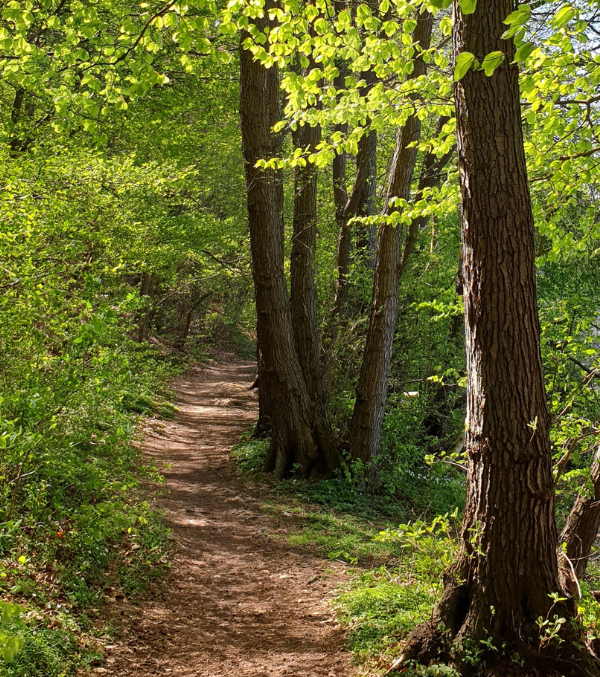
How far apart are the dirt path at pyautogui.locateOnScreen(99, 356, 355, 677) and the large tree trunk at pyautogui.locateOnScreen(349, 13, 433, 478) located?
6.51ft

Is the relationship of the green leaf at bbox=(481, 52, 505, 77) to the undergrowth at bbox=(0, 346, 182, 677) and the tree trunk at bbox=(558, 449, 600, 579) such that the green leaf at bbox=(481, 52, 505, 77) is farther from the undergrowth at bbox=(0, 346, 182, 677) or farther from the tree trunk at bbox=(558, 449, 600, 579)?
the tree trunk at bbox=(558, 449, 600, 579)

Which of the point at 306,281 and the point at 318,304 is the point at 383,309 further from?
the point at 318,304

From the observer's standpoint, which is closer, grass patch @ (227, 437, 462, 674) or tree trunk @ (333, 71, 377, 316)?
grass patch @ (227, 437, 462, 674)

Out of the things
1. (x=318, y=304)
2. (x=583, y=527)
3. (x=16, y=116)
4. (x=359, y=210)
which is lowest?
(x=583, y=527)

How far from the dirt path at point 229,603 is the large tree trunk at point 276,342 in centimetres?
101

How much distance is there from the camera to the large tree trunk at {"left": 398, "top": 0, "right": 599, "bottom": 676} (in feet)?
11.3

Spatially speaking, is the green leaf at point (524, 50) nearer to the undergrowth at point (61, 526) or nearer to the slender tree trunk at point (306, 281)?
the undergrowth at point (61, 526)

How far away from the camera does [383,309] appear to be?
8.84 m

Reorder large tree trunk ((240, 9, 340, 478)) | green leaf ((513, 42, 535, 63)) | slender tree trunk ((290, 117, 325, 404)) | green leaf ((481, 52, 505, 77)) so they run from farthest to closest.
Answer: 1. slender tree trunk ((290, 117, 325, 404))
2. large tree trunk ((240, 9, 340, 478))
3. green leaf ((481, 52, 505, 77))
4. green leaf ((513, 42, 535, 63))

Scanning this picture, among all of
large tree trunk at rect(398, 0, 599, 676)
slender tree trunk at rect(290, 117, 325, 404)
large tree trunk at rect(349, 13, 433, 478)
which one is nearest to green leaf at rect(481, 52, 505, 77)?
large tree trunk at rect(398, 0, 599, 676)

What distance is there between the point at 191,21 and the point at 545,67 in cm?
292

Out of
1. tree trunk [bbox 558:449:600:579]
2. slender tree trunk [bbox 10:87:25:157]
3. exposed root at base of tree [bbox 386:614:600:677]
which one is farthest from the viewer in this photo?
slender tree trunk [bbox 10:87:25:157]

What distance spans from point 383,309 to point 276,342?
1745mm

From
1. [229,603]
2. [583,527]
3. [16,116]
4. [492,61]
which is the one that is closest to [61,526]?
[229,603]
